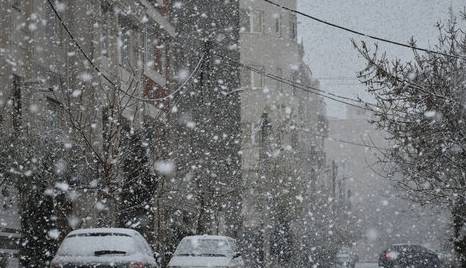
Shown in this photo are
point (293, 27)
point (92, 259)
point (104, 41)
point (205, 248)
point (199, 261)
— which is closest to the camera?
point (92, 259)

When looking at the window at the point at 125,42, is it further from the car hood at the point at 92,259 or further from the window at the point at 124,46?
the car hood at the point at 92,259

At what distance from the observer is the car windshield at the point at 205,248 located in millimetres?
17047

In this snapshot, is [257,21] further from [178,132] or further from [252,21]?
[178,132]

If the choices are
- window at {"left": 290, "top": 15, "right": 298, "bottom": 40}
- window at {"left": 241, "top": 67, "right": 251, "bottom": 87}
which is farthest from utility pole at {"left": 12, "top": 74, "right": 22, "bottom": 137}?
window at {"left": 290, "top": 15, "right": 298, "bottom": 40}

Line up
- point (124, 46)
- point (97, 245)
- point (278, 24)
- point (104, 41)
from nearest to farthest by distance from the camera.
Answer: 1. point (97, 245)
2. point (104, 41)
3. point (124, 46)
4. point (278, 24)

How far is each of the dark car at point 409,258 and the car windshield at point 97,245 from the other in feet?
59.1

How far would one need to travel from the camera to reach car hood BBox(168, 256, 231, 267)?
16.4 meters

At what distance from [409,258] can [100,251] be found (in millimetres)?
18758

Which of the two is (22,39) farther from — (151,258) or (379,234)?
(379,234)

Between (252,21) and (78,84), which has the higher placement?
(252,21)

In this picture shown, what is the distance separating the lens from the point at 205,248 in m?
17.7

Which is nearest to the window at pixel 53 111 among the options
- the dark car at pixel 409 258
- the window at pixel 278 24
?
the dark car at pixel 409 258

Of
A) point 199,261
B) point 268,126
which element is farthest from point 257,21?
point 199,261

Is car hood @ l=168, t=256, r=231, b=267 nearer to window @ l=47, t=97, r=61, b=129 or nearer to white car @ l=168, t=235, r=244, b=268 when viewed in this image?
white car @ l=168, t=235, r=244, b=268
